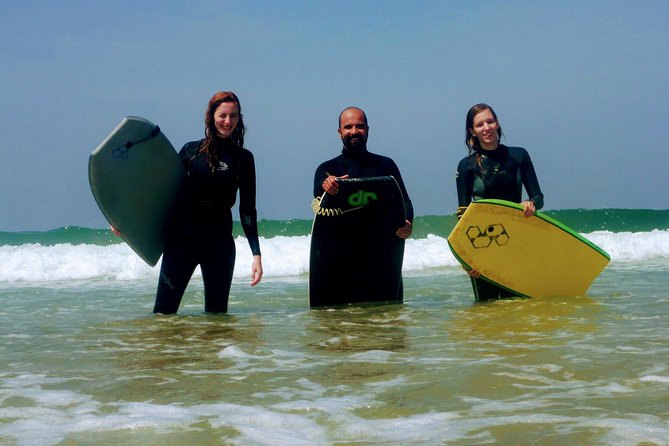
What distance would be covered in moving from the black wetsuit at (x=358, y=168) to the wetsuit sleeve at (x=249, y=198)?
2.42 ft

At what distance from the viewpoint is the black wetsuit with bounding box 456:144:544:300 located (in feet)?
18.8

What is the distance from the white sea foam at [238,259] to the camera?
11430 millimetres

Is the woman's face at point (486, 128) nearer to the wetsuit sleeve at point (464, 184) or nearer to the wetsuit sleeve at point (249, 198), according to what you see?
the wetsuit sleeve at point (464, 184)

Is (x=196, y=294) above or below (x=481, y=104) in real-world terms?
below

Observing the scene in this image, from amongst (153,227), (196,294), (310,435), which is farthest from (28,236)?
(310,435)

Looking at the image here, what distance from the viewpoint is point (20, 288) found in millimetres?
9359

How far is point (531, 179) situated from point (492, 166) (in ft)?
1.06

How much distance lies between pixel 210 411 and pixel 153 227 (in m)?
3.03

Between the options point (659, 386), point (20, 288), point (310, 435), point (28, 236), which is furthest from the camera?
point (28, 236)

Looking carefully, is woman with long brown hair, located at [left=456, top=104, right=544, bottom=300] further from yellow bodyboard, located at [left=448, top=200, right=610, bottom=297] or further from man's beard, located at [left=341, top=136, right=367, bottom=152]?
man's beard, located at [left=341, top=136, right=367, bottom=152]

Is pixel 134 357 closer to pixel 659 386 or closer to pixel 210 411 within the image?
pixel 210 411


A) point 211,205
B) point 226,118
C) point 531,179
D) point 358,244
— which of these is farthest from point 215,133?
point 531,179

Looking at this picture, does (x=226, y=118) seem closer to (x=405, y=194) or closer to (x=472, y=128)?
(x=405, y=194)

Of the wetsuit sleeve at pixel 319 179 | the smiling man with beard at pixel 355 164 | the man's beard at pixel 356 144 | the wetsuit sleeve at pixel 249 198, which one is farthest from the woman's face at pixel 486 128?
the wetsuit sleeve at pixel 249 198
